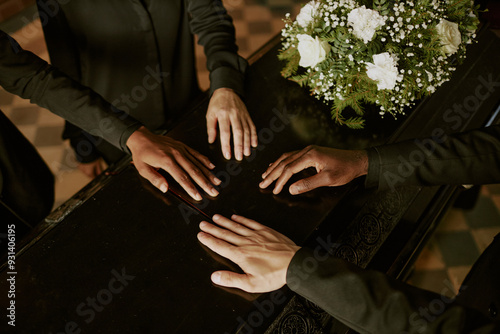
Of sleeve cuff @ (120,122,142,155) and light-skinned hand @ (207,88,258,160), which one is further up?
light-skinned hand @ (207,88,258,160)

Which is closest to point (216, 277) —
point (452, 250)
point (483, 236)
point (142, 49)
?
point (142, 49)

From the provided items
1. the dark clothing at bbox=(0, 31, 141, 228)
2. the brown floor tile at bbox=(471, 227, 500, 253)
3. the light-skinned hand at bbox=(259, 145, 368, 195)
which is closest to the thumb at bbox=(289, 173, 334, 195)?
the light-skinned hand at bbox=(259, 145, 368, 195)

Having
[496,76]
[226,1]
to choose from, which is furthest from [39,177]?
[226,1]

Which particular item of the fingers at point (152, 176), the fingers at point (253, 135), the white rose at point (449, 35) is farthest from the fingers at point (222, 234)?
the white rose at point (449, 35)

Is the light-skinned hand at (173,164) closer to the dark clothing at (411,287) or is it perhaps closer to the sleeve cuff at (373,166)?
the dark clothing at (411,287)

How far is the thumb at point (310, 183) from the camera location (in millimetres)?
1366

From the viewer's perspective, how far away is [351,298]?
111 cm

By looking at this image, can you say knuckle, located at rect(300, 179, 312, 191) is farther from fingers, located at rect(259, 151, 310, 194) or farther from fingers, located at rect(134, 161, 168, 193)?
fingers, located at rect(134, 161, 168, 193)

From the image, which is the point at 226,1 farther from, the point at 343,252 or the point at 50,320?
the point at 50,320

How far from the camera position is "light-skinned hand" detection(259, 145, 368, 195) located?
1.38 m

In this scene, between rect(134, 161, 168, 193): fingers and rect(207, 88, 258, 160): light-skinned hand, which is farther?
rect(207, 88, 258, 160): light-skinned hand

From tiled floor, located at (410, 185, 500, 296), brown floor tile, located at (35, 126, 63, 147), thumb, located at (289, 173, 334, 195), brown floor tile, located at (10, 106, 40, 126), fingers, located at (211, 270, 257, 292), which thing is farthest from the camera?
brown floor tile, located at (10, 106, 40, 126)

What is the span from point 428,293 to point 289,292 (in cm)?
49

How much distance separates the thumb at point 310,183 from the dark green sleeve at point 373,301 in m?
0.27
